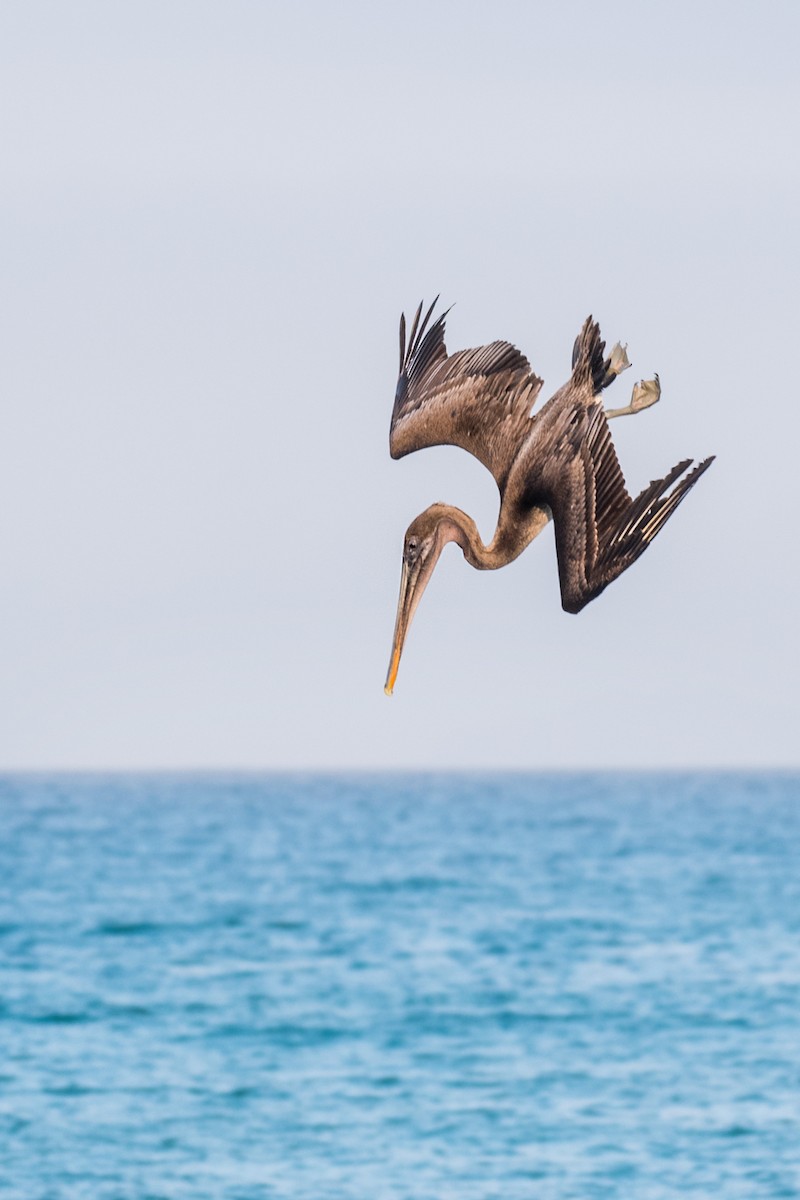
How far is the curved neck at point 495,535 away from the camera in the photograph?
393 inches

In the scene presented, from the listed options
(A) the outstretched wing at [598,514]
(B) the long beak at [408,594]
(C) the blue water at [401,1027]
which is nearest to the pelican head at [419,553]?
(B) the long beak at [408,594]

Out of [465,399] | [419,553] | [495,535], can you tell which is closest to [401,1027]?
[465,399]

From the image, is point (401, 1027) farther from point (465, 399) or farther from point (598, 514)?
point (598, 514)

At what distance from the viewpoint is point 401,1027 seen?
51.6 meters

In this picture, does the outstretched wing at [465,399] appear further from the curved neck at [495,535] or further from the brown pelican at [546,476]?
the curved neck at [495,535]

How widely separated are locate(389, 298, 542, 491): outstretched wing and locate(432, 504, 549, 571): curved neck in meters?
0.32

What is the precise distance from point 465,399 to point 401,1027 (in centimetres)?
4184

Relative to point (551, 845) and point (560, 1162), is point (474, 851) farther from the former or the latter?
point (560, 1162)

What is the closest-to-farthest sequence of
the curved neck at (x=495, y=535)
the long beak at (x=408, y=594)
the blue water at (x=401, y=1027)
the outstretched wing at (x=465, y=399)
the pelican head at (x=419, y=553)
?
the long beak at (x=408, y=594) → the pelican head at (x=419, y=553) → the curved neck at (x=495, y=535) → the outstretched wing at (x=465, y=399) → the blue water at (x=401, y=1027)

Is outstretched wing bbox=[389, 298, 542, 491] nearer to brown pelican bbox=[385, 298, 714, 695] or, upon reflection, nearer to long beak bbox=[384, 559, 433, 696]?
brown pelican bbox=[385, 298, 714, 695]

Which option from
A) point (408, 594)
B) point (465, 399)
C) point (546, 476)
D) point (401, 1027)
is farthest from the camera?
point (401, 1027)

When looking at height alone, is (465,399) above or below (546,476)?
above

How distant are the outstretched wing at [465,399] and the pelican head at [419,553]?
0.64 metres

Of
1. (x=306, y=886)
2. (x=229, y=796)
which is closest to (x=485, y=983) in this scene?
(x=306, y=886)
